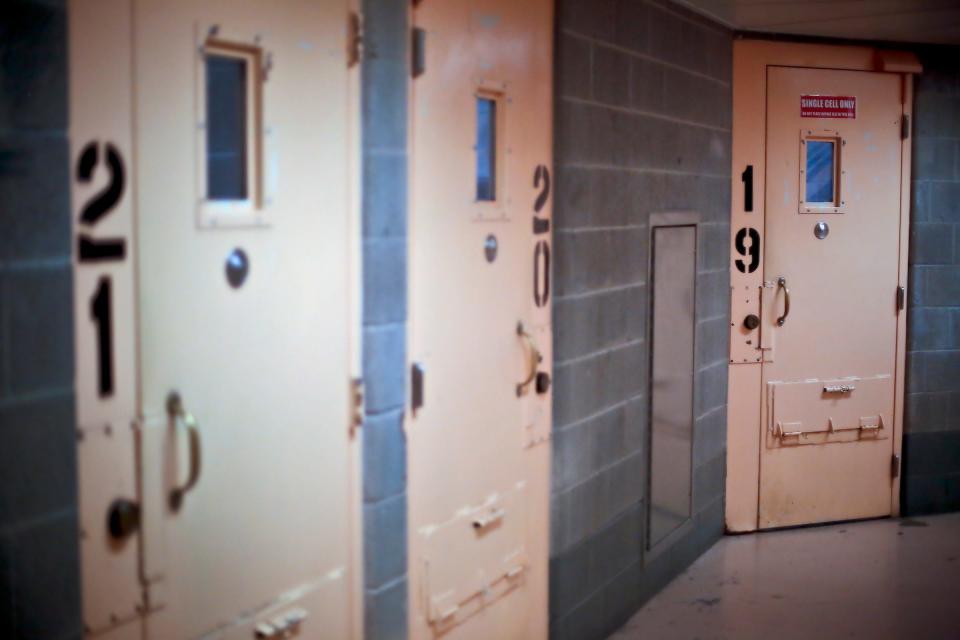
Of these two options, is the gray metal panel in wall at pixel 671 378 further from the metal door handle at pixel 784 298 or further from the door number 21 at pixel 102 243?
the door number 21 at pixel 102 243

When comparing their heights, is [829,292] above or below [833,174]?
below

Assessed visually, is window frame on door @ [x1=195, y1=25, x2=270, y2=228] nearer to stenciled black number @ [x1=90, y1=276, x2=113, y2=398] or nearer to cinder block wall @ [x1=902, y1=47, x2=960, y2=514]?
stenciled black number @ [x1=90, y1=276, x2=113, y2=398]

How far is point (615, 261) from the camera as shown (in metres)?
3.70

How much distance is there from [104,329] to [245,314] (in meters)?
0.38

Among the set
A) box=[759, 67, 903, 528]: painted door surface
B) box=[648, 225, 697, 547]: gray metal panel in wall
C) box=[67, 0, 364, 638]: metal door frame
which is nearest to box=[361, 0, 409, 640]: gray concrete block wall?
box=[67, 0, 364, 638]: metal door frame

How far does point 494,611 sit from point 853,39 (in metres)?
3.32

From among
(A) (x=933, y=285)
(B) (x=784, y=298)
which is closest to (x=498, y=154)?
(B) (x=784, y=298)

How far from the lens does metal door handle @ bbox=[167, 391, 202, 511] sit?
1.95 m

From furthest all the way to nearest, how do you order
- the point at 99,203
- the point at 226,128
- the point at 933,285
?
1. the point at 933,285
2. the point at 226,128
3. the point at 99,203

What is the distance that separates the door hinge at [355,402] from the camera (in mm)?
2455

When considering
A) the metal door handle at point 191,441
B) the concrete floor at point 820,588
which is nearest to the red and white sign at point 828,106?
the concrete floor at point 820,588

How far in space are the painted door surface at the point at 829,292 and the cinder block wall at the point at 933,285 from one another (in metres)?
0.13

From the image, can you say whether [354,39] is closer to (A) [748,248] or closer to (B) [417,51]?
(B) [417,51]

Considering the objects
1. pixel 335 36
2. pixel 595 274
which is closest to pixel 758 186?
pixel 595 274
